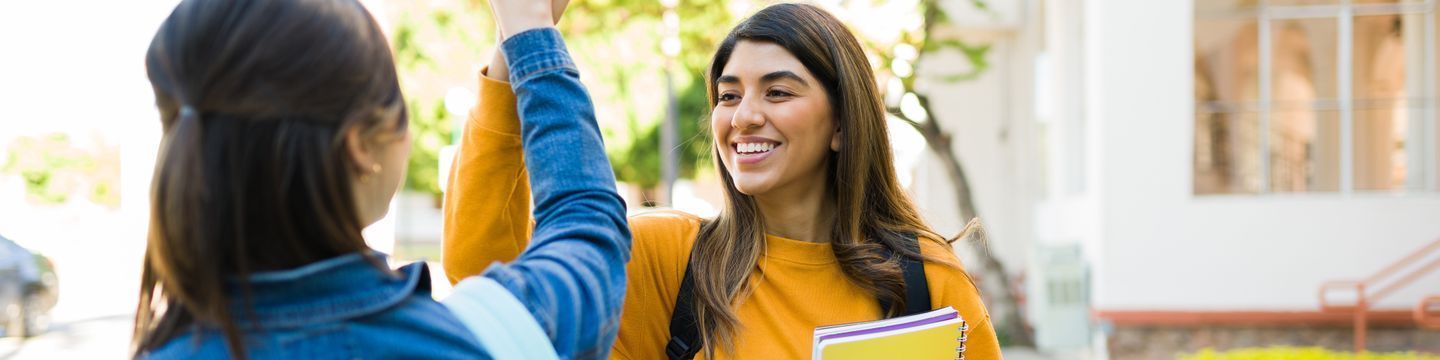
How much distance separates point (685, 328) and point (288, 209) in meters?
1.27

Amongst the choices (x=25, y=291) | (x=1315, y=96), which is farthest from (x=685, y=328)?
(x=25, y=291)

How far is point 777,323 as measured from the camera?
250 centimetres

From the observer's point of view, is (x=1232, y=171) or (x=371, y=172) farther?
(x=1232, y=171)

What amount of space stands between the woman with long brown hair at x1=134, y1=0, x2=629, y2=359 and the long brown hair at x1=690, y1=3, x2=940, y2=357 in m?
1.16

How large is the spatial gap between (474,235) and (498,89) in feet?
0.86

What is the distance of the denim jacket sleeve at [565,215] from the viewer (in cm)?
137

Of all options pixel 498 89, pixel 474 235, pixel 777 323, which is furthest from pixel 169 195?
pixel 777 323

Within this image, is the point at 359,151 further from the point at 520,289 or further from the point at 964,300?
the point at 964,300

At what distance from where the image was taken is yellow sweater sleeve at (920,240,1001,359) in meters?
2.52

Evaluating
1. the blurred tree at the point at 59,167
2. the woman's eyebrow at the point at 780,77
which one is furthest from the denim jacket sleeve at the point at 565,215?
the blurred tree at the point at 59,167

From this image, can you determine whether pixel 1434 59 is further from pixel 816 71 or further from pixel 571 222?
pixel 571 222

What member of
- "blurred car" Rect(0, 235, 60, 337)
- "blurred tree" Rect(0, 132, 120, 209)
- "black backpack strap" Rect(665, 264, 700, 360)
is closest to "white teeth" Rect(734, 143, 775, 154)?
"black backpack strap" Rect(665, 264, 700, 360)

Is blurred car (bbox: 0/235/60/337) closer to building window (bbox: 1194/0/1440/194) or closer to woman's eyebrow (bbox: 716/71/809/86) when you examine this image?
building window (bbox: 1194/0/1440/194)

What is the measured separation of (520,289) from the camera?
135 cm
